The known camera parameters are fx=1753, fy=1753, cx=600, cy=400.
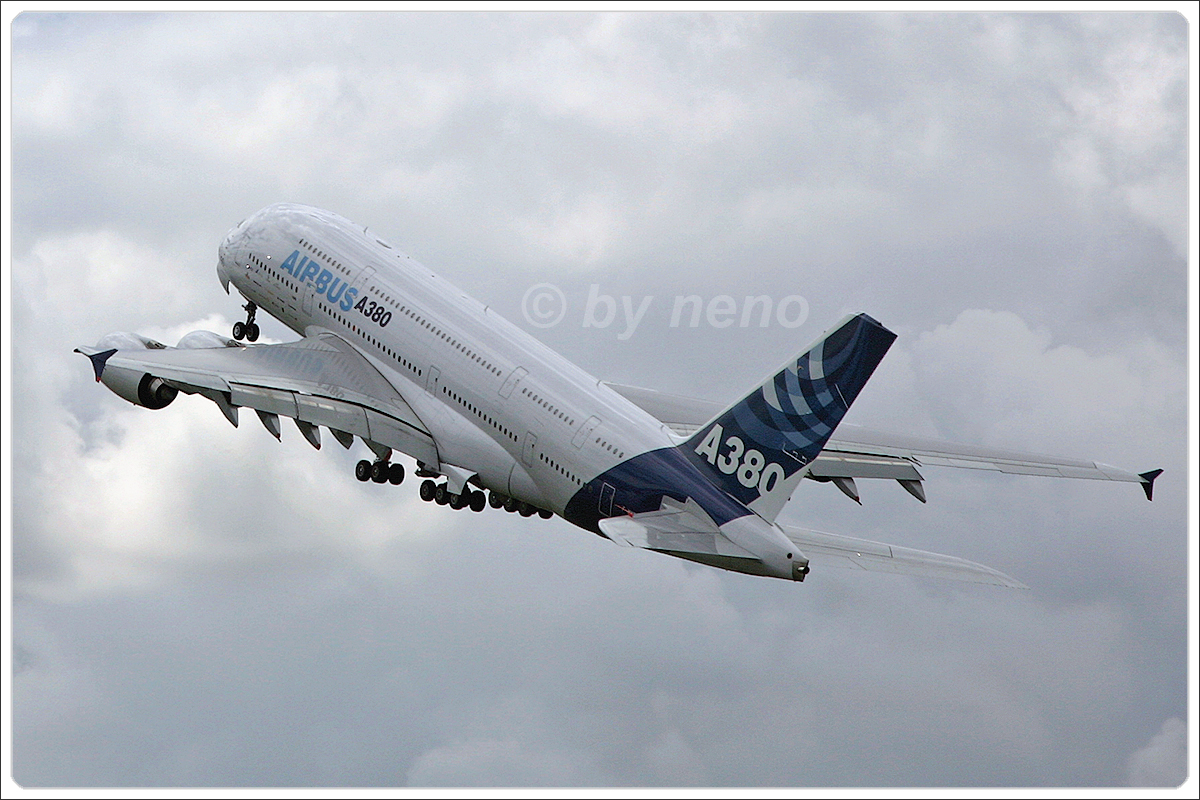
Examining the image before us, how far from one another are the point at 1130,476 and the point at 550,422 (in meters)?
14.9

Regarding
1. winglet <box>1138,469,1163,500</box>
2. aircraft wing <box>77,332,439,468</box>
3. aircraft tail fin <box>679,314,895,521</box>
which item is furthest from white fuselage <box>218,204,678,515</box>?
winglet <box>1138,469,1163,500</box>

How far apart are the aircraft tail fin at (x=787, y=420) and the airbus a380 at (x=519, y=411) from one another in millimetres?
42

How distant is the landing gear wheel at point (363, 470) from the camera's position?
50875 mm

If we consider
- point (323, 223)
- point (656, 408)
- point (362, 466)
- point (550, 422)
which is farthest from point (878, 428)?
point (323, 223)

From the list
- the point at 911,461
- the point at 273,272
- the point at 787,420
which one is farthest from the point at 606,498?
the point at 273,272

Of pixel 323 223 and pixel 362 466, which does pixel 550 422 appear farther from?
pixel 323 223

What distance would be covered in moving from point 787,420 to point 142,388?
21069 millimetres

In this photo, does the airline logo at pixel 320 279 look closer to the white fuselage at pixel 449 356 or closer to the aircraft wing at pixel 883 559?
the white fuselage at pixel 449 356

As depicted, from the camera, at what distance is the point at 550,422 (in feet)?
149

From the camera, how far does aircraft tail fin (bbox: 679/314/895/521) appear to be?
37.6 meters

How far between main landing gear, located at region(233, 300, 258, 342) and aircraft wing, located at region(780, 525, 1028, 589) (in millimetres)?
22565

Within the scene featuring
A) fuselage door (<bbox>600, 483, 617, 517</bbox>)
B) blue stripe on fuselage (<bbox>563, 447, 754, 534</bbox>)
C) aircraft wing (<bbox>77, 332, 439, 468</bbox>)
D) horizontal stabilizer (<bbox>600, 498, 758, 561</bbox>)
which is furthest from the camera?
aircraft wing (<bbox>77, 332, 439, 468</bbox>)

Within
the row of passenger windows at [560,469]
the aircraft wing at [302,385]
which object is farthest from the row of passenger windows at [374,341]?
the row of passenger windows at [560,469]

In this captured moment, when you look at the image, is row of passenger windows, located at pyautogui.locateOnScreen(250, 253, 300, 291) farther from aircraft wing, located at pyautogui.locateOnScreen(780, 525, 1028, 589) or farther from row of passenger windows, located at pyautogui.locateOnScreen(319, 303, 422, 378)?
aircraft wing, located at pyautogui.locateOnScreen(780, 525, 1028, 589)
